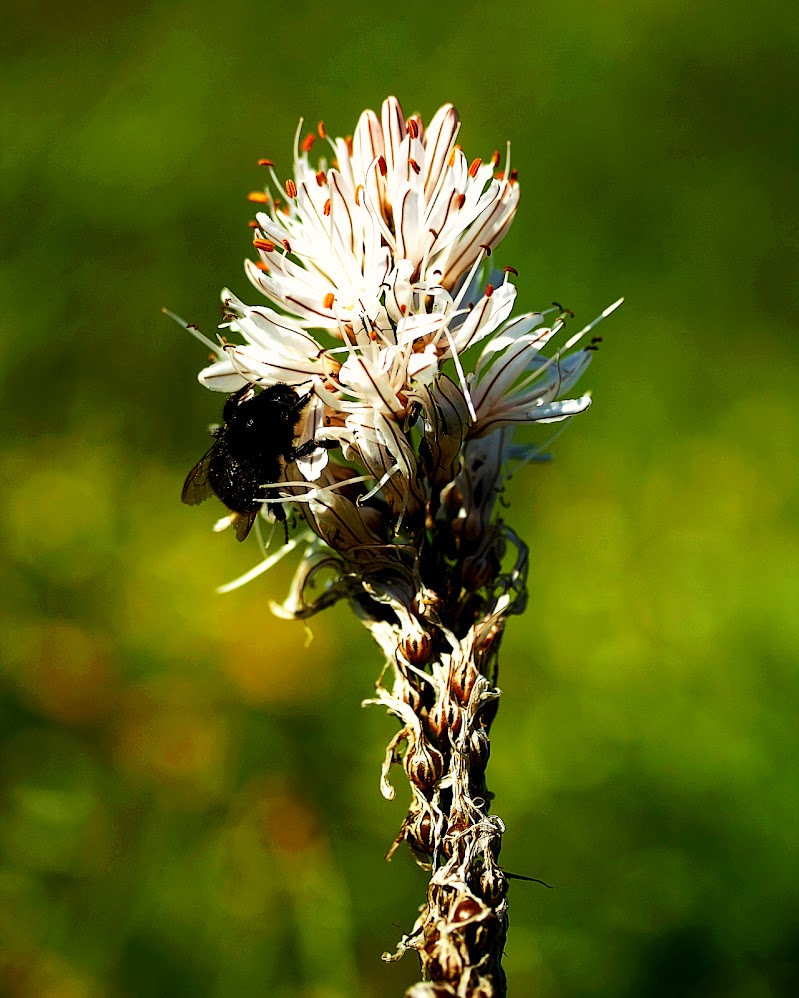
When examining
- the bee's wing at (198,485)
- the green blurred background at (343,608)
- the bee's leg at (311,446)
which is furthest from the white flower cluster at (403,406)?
the green blurred background at (343,608)

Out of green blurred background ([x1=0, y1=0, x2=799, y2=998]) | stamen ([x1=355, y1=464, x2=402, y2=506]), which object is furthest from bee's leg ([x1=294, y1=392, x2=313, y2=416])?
green blurred background ([x1=0, y1=0, x2=799, y2=998])

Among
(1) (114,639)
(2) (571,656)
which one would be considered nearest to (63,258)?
(1) (114,639)

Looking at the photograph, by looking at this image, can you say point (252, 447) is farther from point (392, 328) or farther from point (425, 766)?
point (425, 766)

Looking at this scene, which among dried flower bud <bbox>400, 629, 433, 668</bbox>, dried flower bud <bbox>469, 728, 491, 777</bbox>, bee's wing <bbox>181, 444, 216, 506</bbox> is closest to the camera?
dried flower bud <bbox>469, 728, 491, 777</bbox>

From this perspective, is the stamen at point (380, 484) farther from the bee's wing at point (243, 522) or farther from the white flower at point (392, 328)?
the bee's wing at point (243, 522)

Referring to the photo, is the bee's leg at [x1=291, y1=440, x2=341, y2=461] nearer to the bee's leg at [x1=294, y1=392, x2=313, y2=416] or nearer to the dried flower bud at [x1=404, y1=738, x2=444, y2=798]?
the bee's leg at [x1=294, y1=392, x2=313, y2=416]

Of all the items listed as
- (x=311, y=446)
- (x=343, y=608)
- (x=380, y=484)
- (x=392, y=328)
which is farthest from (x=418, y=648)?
(x=343, y=608)

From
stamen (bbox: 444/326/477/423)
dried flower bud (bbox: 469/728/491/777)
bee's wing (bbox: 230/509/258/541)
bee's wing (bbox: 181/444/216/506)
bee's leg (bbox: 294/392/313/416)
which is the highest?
stamen (bbox: 444/326/477/423)
